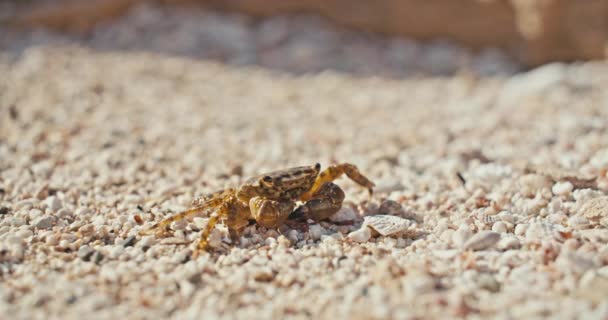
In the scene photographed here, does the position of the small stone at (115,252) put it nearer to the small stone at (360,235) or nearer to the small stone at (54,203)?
the small stone at (54,203)

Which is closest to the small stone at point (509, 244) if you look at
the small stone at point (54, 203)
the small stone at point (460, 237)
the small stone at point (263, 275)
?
the small stone at point (460, 237)

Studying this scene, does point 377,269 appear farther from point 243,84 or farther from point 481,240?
point 243,84

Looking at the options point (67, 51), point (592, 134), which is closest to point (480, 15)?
point (592, 134)

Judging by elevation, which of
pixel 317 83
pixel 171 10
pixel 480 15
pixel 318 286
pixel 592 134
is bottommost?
pixel 318 286

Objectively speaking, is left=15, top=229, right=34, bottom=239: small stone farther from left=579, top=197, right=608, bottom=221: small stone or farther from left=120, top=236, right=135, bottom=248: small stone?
left=579, top=197, right=608, bottom=221: small stone

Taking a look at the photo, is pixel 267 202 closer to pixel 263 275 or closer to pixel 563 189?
pixel 263 275

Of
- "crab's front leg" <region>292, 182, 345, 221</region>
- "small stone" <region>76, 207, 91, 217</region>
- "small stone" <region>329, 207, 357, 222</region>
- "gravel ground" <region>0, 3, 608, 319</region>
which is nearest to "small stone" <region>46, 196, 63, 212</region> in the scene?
"gravel ground" <region>0, 3, 608, 319</region>

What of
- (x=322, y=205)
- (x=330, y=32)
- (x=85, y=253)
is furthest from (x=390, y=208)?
(x=330, y=32)
